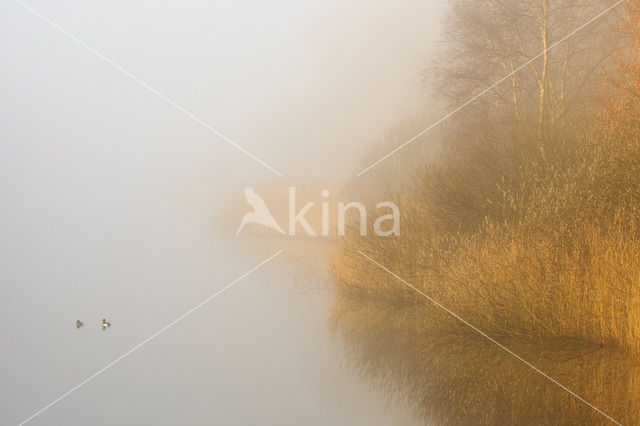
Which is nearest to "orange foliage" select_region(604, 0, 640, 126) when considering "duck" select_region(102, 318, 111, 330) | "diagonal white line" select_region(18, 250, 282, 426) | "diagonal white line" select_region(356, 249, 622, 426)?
"diagonal white line" select_region(356, 249, 622, 426)

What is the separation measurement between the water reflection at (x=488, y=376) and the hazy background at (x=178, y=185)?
335mm

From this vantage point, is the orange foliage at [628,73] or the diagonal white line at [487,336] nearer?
the diagonal white line at [487,336]

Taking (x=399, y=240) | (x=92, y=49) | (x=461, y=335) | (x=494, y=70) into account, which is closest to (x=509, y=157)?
(x=399, y=240)

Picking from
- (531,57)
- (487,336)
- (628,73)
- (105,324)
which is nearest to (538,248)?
(487,336)

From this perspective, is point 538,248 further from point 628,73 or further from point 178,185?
point 178,185

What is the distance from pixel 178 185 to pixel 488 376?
93.9ft

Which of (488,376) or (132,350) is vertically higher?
(488,376)

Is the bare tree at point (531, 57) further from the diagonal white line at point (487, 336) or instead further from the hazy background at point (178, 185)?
the hazy background at point (178, 185)

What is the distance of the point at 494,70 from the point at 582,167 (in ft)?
21.9

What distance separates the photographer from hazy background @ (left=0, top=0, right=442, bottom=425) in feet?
19.0

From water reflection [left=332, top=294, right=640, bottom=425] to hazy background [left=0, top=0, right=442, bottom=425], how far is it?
34cm

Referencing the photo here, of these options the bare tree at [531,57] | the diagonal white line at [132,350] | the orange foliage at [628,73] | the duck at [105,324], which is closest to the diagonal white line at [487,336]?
the diagonal white line at [132,350]

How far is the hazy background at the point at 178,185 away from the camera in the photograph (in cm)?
579

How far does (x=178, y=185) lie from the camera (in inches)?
1260
